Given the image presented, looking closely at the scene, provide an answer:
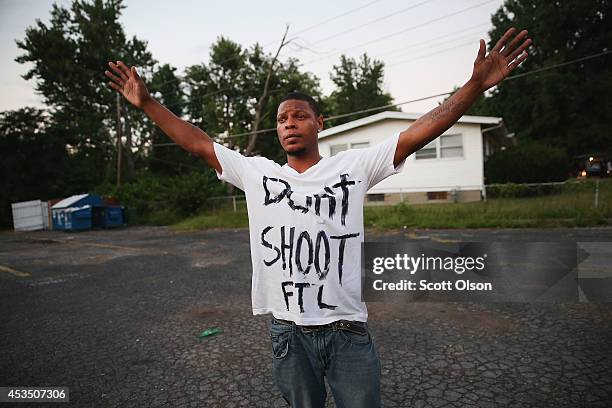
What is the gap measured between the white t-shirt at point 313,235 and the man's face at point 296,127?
110mm

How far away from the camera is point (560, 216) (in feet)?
34.5

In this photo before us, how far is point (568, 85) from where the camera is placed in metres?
28.9

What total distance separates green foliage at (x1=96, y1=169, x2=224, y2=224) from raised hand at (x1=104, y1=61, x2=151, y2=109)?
667 inches

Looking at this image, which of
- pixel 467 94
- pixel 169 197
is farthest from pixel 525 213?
pixel 169 197

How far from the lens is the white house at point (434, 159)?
56.2 ft

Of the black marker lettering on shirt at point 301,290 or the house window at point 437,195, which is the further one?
the house window at point 437,195

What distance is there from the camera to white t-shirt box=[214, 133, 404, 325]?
1.62m

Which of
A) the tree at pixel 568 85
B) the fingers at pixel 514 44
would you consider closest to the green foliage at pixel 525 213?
the fingers at pixel 514 44

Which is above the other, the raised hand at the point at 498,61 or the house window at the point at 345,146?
the house window at the point at 345,146

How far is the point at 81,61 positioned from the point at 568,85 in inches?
1682

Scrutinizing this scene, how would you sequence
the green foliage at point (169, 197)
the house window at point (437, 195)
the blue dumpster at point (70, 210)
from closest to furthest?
the blue dumpster at point (70, 210) → the house window at point (437, 195) → the green foliage at point (169, 197)

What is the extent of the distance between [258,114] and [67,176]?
1487cm

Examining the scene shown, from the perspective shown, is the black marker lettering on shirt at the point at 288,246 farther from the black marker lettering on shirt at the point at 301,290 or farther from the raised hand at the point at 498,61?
the raised hand at the point at 498,61

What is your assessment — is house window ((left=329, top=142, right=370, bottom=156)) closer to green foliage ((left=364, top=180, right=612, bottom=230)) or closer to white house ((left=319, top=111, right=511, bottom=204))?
white house ((left=319, top=111, right=511, bottom=204))
